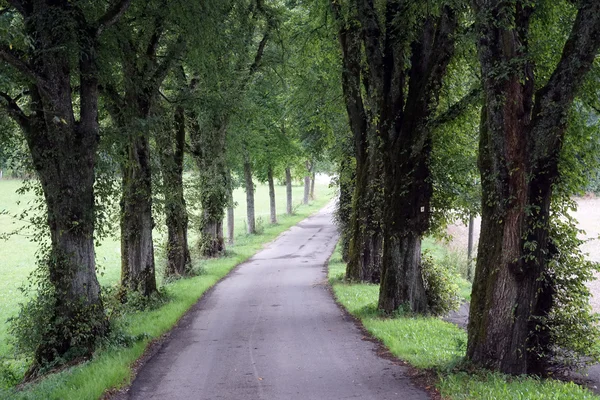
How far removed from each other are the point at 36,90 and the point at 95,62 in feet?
4.00

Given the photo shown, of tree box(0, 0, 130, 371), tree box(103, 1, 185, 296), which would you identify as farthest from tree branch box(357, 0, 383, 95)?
tree box(0, 0, 130, 371)

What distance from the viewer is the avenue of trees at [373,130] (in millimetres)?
8109

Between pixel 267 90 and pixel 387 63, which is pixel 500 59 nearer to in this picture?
pixel 387 63

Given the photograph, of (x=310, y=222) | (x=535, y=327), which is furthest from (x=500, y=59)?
(x=310, y=222)

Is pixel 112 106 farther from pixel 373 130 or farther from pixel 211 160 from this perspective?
pixel 211 160

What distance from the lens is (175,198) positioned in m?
Answer: 18.6

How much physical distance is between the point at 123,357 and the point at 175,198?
8.99m

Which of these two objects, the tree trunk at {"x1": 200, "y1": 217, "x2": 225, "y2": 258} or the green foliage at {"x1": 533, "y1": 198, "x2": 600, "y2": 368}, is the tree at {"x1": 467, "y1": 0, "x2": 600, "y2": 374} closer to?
the green foliage at {"x1": 533, "y1": 198, "x2": 600, "y2": 368}

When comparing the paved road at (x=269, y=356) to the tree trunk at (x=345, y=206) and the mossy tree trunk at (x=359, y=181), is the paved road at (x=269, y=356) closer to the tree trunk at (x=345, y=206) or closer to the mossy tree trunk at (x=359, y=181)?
the mossy tree trunk at (x=359, y=181)

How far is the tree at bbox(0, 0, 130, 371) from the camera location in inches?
411

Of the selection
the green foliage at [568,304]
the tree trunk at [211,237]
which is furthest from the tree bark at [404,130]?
the tree trunk at [211,237]

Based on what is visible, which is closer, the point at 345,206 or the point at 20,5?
the point at 20,5

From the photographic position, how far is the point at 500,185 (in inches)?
321

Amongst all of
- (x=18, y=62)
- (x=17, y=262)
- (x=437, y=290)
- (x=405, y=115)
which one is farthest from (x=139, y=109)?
(x=17, y=262)
